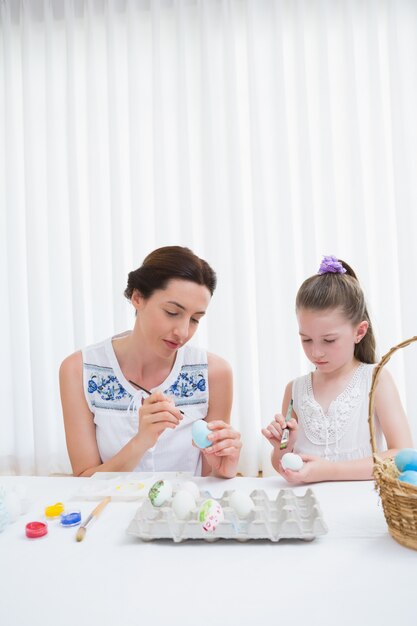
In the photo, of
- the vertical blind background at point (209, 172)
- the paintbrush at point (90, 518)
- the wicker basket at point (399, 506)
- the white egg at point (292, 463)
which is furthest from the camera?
the vertical blind background at point (209, 172)

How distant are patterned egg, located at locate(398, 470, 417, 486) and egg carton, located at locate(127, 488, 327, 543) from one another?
154 millimetres

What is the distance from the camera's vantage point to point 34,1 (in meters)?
3.38

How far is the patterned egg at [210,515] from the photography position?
917 millimetres

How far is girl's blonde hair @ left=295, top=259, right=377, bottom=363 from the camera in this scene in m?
1.66

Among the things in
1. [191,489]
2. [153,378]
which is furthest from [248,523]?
[153,378]

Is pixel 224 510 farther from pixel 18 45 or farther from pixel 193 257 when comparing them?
pixel 18 45

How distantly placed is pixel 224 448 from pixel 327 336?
1.67 ft

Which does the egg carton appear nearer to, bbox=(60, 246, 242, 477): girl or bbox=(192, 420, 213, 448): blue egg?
bbox=(192, 420, 213, 448): blue egg

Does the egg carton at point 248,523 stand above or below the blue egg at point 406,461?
below

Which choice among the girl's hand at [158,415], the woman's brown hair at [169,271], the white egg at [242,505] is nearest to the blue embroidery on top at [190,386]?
the woman's brown hair at [169,271]

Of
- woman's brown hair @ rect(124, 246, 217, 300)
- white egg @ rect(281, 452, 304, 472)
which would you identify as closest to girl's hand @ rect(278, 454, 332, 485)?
white egg @ rect(281, 452, 304, 472)

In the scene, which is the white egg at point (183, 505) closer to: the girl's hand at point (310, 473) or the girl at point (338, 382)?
the girl's hand at point (310, 473)

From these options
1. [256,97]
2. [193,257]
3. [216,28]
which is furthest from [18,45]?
[193,257]

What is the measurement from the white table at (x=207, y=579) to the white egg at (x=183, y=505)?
0.07 m
